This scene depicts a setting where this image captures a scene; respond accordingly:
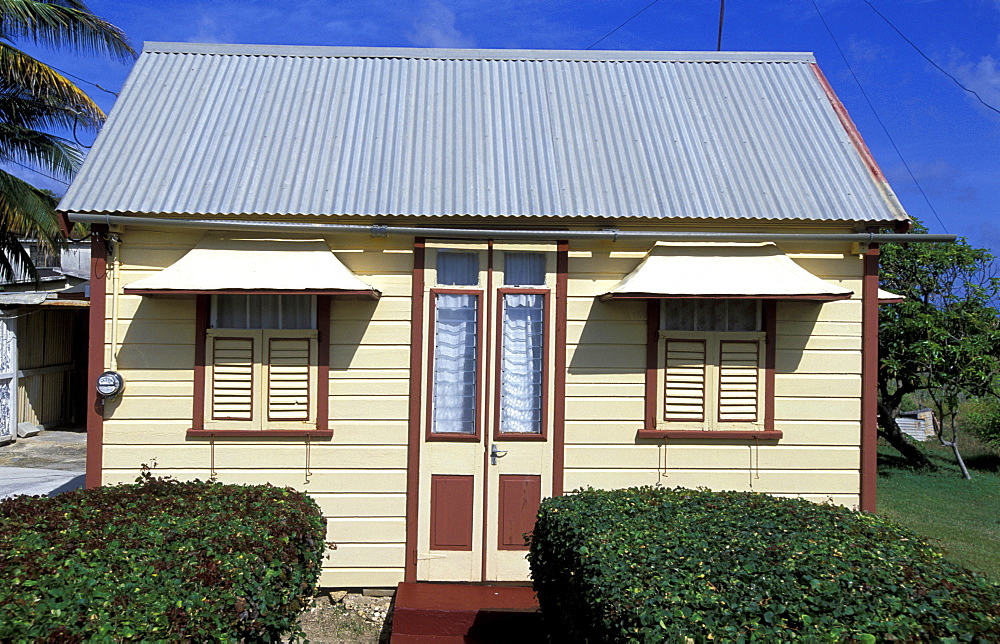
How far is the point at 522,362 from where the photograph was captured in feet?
21.7

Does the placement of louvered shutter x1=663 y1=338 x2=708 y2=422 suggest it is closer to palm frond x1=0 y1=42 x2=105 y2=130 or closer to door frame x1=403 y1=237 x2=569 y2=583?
door frame x1=403 y1=237 x2=569 y2=583

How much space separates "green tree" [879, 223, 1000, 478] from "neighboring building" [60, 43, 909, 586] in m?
5.71

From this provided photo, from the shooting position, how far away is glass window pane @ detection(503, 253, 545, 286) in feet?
21.7

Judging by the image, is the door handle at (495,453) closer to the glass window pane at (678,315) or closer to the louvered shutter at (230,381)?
the glass window pane at (678,315)

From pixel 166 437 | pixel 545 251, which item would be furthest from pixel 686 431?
pixel 166 437

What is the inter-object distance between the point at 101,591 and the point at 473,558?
3.80m

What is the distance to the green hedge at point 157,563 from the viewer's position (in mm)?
2891

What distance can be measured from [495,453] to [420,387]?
85 cm

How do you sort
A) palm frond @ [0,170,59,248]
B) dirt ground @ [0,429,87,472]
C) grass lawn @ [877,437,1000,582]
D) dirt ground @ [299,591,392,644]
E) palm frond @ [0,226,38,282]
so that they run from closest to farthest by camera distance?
1. dirt ground @ [299,591,392,644]
2. grass lawn @ [877,437,1000,582]
3. palm frond @ [0,170,59,248]
4. dirt ground @ [0,429,87,472]
5. palm frond @ [0,226,38,282]

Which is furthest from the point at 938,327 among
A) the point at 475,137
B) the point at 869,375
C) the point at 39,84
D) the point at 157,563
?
the point at 39,84

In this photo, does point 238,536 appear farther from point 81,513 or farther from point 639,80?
point 639,80

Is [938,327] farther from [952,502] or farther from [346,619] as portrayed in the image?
[346,619]

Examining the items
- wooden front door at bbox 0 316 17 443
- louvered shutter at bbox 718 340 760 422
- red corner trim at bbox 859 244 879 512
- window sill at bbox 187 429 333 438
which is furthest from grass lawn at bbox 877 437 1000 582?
wooden front door at bbox 0 316 17 443

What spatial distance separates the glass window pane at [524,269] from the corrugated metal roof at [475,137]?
40 cm
